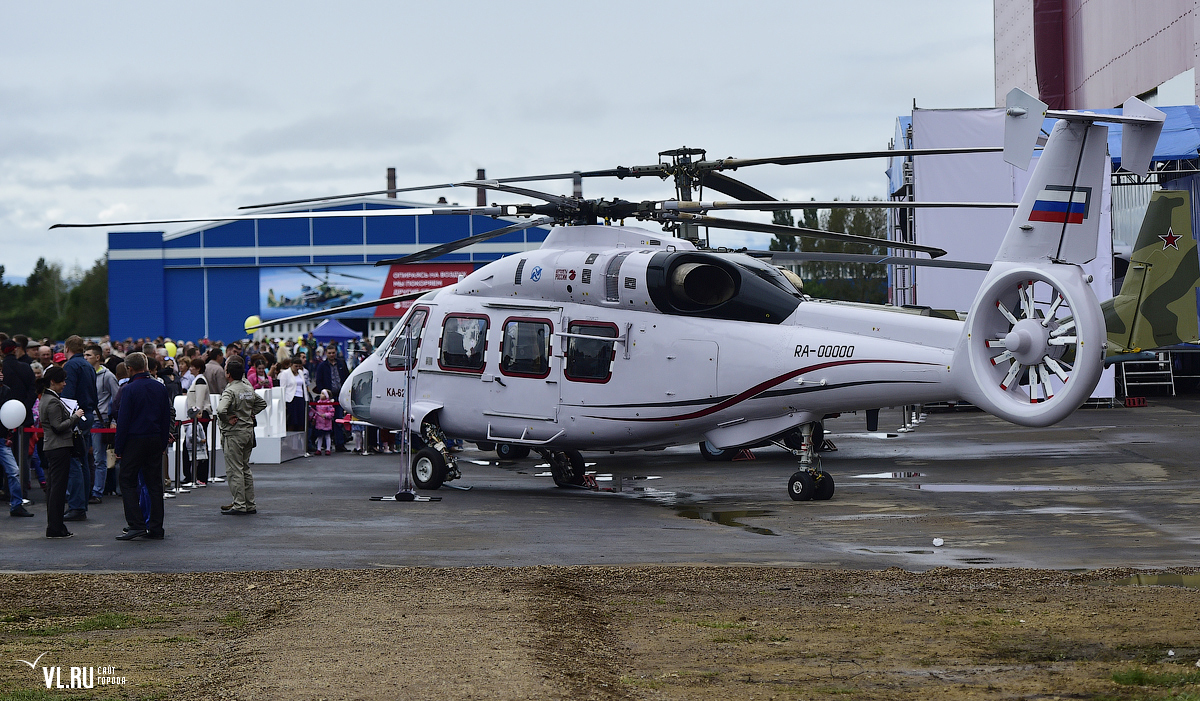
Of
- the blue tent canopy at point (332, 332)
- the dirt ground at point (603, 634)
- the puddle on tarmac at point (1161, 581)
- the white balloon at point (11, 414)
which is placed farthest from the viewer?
the blue tent canopy at point (332, 332)

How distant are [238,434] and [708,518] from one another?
5433mm

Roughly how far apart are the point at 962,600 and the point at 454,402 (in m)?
9.25

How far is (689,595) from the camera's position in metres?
8.45

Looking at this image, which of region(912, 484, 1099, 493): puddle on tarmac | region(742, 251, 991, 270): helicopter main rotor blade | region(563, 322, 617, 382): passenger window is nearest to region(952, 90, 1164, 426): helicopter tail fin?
region(742, 251, 991, 270): helicopter main rotor blade

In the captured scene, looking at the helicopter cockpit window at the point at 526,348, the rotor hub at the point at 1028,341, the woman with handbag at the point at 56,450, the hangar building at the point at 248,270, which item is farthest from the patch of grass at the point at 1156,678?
the hangar building at the point at 248,270

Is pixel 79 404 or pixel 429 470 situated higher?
pixel 79 404

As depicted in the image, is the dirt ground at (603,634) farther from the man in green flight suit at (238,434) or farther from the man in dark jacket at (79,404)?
the man in green flight suit at (238,434)

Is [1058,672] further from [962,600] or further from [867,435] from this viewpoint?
[867,435]

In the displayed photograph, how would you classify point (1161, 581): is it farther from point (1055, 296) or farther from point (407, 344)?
point (407, 344)

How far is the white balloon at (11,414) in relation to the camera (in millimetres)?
12359

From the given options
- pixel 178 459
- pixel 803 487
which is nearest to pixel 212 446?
pixel 178 459

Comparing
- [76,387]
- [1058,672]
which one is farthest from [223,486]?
[1058,672]

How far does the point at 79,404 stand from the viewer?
13.4 m

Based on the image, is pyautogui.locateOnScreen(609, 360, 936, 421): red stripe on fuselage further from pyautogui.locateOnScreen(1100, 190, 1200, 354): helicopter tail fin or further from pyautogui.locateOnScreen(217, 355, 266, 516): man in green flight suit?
pyautogui.locateOnScreen(1100, 190, 1200, 354): helicopter tail fin
